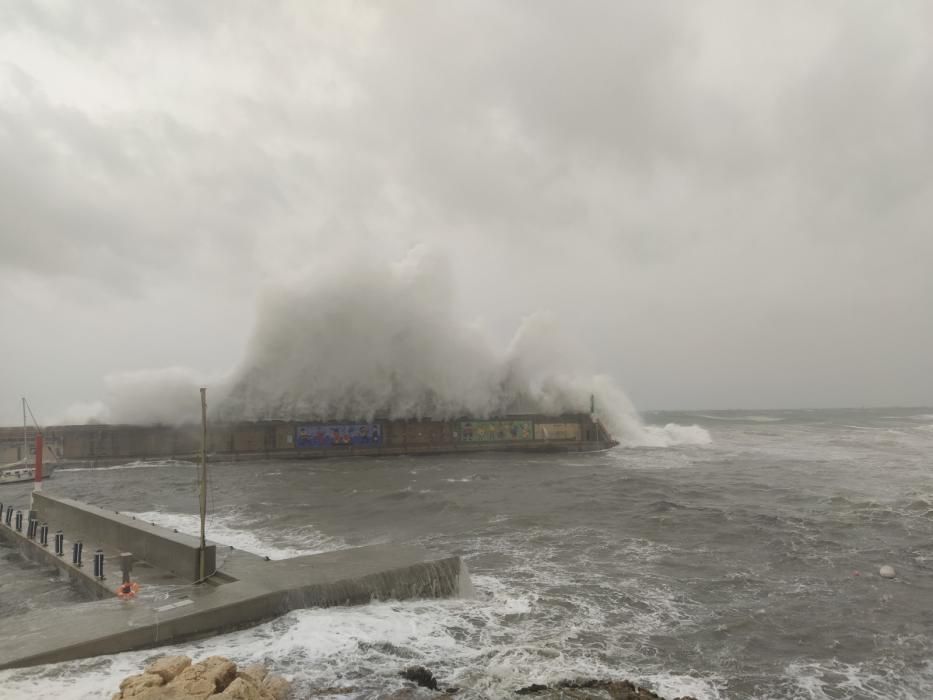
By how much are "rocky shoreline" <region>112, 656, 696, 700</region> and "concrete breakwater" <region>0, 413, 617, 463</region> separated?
110 ft

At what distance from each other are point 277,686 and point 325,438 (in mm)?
34545

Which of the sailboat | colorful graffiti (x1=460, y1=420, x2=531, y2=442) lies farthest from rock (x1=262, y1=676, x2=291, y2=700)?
colorful graffiti (x1=460, y1=420, x2=531, y2=442)

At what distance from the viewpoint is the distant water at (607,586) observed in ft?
22.1

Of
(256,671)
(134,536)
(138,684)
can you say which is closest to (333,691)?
(256,671)

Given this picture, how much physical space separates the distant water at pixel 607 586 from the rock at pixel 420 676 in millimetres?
163

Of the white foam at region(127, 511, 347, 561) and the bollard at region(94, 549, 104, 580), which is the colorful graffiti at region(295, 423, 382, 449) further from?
the bollard at region(94, 549, 104, 580)

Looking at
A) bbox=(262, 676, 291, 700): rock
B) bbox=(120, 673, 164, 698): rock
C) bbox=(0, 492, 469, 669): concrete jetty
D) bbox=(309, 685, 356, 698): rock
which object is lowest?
bbox=(309, 685, 356, 698): rock

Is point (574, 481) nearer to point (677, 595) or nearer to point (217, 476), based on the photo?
point (677, 595)

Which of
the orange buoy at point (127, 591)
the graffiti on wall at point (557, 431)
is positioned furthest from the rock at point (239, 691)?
the graffiti on wall at point (557, 431)

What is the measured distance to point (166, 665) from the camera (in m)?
5.39

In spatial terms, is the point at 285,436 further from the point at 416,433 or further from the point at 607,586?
the point at 607,586

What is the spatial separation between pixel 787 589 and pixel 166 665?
32.2 feet

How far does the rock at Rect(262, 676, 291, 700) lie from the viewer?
18.6 ft

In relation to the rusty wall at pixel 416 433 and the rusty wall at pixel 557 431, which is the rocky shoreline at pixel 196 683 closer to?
the rusty wall at pixel 416 433
